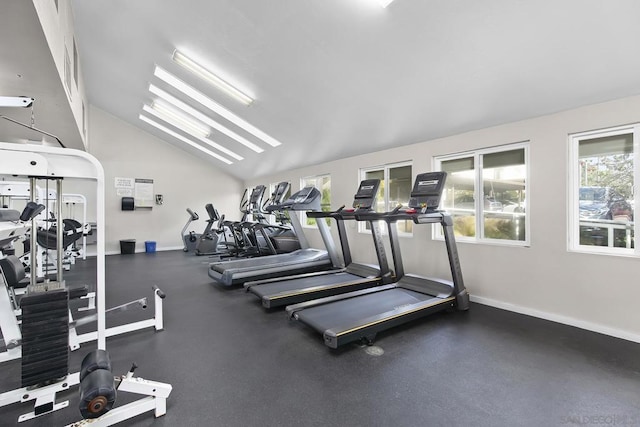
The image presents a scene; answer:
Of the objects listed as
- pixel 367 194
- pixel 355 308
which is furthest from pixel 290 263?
pixel 355 308

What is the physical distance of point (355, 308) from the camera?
10.5ft

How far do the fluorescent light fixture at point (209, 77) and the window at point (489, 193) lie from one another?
10.7 ft

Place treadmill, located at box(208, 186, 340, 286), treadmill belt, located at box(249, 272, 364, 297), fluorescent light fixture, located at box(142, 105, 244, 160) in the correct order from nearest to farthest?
treadmill belt, located at box(249, 272, 364, 297), treadmill, located at box(208, 186, 340, 286), fluorescent light fixture, located at box(142, 105, 244, 160)

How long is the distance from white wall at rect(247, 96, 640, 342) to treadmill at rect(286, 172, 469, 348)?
52cm

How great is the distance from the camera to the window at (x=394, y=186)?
5.03m

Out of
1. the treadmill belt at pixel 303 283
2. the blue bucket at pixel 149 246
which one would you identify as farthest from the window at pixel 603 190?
the blue bucket at pixel 149 246

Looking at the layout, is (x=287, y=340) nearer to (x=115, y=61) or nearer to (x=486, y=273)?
(x=486, y=273)

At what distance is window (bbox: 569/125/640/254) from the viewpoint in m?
2.87

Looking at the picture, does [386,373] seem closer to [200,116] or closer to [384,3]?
[384,3]

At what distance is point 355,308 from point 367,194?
1.81 meters

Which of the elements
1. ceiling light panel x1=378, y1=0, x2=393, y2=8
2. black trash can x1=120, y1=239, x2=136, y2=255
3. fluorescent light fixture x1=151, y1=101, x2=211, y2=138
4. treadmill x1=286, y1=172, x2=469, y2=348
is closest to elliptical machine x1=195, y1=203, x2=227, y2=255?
black trash can x1=120, y1=239, x2=136, y2=255

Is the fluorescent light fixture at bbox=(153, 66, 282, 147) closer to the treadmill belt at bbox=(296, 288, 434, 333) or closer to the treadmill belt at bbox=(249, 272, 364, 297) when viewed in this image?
the treadmill belt at bbox=(249, 272, 364, 297)

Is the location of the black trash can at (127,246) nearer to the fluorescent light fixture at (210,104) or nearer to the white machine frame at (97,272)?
the fluorescent light fixture at (210,104)

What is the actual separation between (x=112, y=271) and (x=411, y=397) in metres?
6.11
